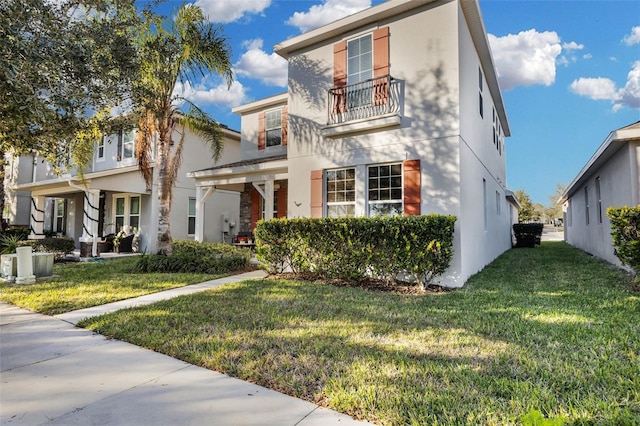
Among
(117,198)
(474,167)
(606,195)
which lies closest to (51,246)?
(117,198)

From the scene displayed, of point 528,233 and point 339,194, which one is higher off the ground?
point 339,194

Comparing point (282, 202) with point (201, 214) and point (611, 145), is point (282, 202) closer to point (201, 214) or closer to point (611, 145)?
point (201, 214)

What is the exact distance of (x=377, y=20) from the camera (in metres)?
8.54

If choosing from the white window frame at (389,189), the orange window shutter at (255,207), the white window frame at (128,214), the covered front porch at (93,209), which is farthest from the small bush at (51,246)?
the white window frame at (389,189)

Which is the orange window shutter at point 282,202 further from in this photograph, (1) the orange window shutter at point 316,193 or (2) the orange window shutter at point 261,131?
(1) the orange window shutter at point 316,193

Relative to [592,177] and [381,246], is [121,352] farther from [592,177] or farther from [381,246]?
[592,177]

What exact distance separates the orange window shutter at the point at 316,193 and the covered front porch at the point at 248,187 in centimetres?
143

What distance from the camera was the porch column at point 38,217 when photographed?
58.8ft

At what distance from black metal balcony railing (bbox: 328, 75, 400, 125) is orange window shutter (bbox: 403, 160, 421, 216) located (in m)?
1.48

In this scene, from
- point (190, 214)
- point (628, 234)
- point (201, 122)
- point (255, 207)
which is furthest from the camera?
point (190, 214)

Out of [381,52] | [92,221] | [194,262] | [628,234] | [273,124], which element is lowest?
[194,262]

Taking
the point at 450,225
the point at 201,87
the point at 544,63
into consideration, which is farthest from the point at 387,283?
the point at 544,63

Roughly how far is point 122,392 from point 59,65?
5.39 m

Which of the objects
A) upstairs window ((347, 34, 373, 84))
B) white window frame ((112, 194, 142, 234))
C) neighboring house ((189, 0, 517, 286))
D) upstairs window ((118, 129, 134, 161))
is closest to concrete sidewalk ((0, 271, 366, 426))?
neighboring house ((189, 0, 517, 286))
